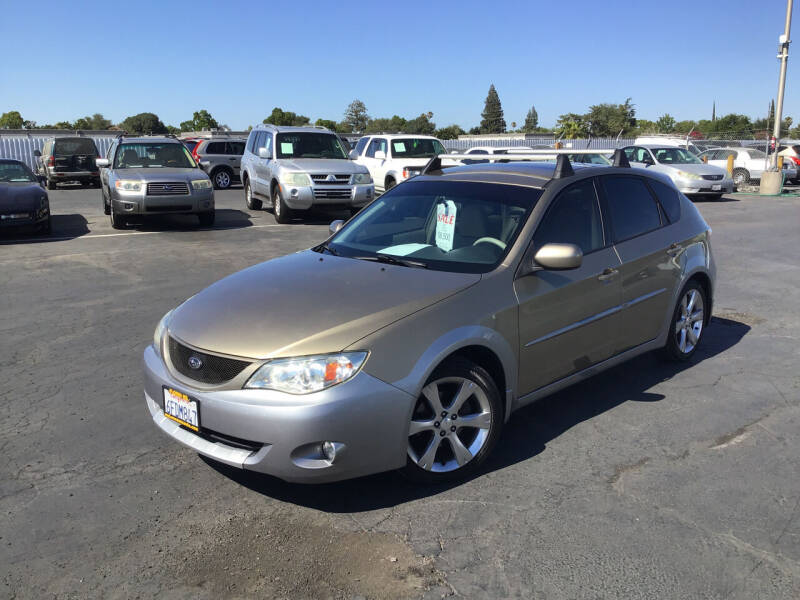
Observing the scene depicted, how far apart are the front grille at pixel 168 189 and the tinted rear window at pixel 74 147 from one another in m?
14.1

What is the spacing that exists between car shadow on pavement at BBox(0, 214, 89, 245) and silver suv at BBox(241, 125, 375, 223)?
12.4 feet

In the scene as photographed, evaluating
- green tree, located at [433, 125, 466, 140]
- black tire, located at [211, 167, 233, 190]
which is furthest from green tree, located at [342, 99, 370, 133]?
black tire, located at [211, 167, 233, 190]

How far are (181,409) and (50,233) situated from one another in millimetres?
11143

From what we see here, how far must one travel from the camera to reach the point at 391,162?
17984mm

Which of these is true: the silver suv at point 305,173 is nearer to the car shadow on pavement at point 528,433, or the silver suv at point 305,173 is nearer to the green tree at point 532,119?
the car shadow on pavement at point 528,433

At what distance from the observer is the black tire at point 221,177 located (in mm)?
25438

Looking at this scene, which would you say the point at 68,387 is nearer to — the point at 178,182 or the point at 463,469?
the point at 463,469

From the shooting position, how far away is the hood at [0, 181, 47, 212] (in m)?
12.1

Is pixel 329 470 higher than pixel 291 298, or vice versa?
pixel 291 298

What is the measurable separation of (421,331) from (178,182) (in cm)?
1093

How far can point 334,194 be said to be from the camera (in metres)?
14.3

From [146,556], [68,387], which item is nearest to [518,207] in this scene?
[146,556]

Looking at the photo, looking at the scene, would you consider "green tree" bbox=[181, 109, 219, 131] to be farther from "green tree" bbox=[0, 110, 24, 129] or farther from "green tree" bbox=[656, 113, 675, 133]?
"green tree" bbox=[656, 113, 675, 133]

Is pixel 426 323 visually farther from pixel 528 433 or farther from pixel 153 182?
pixel 153 182
